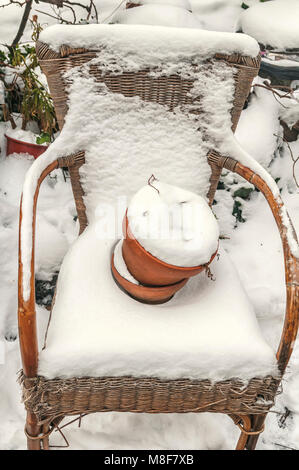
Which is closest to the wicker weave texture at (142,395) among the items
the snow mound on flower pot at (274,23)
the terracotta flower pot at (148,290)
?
the terracotta flower pot at (148,290)

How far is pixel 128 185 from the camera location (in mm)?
1305

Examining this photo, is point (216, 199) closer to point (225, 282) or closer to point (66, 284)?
point (225, 282)

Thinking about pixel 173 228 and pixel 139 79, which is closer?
pixel 173 228

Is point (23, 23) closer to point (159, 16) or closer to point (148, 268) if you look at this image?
point (159, 16)

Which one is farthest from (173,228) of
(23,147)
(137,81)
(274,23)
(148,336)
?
(274,23)

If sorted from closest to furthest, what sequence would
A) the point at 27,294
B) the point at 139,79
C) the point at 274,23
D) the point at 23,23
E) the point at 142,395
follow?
1. the point at 27,294
2. the point at 142,395
3. the point at 139,79
4. the point at 274,23
5. the point at 23,23

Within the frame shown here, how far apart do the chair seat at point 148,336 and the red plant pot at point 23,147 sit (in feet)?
3.25

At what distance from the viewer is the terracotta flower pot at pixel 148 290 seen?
1011mm

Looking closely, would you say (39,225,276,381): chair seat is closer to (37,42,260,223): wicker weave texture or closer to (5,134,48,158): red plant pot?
(37,42,260,223): wicker weave texture

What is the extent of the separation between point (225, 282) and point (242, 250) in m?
0.81

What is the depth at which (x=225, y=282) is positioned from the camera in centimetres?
114

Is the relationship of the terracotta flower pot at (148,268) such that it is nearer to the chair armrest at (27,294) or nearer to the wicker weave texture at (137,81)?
the chair armrest at (27,294)

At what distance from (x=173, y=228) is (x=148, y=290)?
17 centimetres
